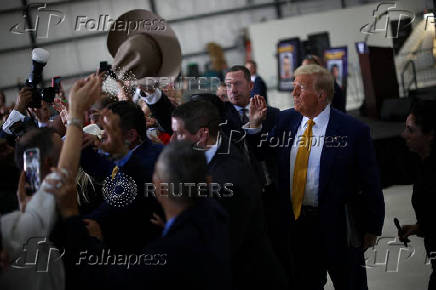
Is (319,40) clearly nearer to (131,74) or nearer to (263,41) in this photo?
(263,41)

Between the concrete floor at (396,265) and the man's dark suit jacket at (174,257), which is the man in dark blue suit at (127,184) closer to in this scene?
the man's dark suit jacket at (174,257)

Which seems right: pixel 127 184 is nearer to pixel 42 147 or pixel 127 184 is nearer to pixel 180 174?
pixel 42 147

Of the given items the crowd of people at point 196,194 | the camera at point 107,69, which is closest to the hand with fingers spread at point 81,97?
the crowd of people at point 196,194

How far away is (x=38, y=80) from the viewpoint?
10.2ft

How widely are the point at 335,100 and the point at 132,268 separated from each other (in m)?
5.23

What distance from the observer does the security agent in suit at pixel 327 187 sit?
3.09m

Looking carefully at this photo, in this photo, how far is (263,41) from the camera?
48.7 ft

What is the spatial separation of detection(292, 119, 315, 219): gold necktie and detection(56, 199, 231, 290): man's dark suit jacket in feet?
4.32

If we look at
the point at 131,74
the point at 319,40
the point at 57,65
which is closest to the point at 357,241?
the point at 131,74

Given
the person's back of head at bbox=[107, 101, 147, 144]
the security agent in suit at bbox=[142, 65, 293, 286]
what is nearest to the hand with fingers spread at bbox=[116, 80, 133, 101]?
the security agent in suit at bbox=[142, 65, 293, 286]

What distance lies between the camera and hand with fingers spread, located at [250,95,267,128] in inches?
129

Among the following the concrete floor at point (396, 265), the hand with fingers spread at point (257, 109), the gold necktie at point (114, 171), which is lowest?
the concrete floor at point (396, 265)

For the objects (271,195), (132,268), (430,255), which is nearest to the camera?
(132,268)

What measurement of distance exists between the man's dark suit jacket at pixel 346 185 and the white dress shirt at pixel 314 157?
35 millimetres
